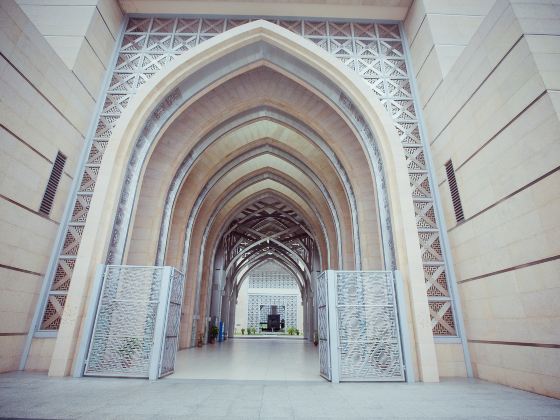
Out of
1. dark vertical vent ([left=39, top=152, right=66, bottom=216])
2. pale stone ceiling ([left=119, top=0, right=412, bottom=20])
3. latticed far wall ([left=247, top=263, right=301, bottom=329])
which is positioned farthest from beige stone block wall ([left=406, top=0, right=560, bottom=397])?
latticed far wall ([left=247, top=263, right=301, bottom=329])

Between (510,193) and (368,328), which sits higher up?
(510,193)

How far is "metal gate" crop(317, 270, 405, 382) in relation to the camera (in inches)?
202

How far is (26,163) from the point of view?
5242 mm

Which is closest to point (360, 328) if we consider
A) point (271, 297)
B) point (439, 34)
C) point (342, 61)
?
point (342, 61)

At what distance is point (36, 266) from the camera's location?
548 cm

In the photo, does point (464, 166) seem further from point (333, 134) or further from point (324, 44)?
point (324, 44)

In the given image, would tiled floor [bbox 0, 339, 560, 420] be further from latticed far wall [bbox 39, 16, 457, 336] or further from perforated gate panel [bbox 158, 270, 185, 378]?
latticed far wall [bbox 39, 16, 457, 336]

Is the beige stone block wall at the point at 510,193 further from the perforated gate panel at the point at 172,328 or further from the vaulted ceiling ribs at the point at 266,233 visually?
the vaulted ceiling ribs at the point at 266,233

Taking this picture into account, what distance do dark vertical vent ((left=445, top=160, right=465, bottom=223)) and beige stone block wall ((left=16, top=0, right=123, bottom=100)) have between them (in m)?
7.82

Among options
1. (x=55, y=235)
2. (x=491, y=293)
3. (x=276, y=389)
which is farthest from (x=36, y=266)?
(x=491, y=293)

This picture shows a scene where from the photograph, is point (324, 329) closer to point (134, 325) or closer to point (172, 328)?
point (172, 328)

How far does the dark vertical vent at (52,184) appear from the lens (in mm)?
5699

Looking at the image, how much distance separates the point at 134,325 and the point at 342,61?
24.2ft

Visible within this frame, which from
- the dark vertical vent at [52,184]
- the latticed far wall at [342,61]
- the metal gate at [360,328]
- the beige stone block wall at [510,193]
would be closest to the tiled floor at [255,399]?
the metal gate at [360,328]
